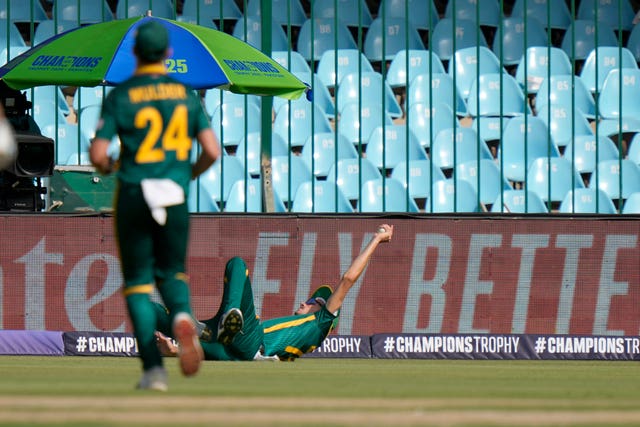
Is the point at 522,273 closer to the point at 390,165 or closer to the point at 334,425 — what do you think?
the point at 390,165

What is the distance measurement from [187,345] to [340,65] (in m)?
12.4

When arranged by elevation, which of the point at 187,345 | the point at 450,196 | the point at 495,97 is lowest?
the point at 450,196

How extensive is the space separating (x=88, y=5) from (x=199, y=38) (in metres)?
6.78

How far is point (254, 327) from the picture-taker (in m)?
8.64

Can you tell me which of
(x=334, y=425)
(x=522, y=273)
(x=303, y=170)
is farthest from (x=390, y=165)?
(x=334, y=425)

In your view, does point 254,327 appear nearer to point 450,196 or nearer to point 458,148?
point 450,196

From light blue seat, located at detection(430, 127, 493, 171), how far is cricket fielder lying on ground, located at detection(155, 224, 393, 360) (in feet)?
20.6

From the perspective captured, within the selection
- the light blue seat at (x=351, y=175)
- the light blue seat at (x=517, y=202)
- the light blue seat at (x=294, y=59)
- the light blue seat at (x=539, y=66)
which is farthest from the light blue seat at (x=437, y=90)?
the light blue seat at (x=517, y=202)

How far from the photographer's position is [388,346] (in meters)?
11.0

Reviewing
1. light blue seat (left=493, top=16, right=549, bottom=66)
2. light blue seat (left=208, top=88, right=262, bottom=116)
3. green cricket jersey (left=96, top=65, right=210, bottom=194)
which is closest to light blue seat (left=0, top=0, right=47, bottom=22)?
light blue seat (left=208, top=88, right=262, bottom=116)

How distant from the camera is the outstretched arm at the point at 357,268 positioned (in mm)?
8805

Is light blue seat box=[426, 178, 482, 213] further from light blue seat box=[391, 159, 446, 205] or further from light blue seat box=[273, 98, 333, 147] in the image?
light blue seat box=[273, 98, 333, 147]

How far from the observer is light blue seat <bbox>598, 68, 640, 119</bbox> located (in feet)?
54.4

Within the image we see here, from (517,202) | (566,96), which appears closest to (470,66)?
(566,96)
